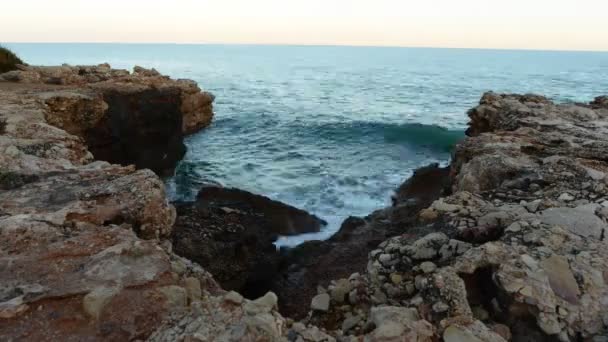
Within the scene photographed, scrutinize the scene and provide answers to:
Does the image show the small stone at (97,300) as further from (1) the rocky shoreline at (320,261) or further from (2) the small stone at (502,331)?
(2) the small stone at (502,331)

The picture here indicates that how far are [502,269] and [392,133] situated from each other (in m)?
23.0

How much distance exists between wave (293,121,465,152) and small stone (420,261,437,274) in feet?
65.5

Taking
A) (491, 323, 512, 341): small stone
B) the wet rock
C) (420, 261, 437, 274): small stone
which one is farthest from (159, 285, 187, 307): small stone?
the wet rock

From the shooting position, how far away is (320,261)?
34.6ft

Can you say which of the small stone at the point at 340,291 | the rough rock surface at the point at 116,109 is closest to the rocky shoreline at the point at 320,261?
the small stone at the point at 340,291

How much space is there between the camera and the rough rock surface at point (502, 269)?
14.2 feet

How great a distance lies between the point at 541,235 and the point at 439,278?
4.93 feet

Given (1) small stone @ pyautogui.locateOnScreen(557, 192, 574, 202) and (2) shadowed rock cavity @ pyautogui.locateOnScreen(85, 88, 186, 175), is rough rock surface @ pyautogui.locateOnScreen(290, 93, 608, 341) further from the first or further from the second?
(2) shadowed rock cavity @ pyautogui.locateOnScreen(85, 88, 186, 175)

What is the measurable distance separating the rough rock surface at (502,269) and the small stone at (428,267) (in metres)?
0.01

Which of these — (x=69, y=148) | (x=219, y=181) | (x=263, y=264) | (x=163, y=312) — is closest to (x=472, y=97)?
(x=219, y=181)

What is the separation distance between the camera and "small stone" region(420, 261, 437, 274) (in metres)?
5.05

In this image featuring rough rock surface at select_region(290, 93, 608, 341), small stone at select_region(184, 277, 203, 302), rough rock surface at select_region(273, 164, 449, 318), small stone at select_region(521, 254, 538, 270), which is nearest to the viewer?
rough rock surface at select_region(290, 93, 608, 341)

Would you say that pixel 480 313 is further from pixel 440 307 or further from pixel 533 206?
pixel 533 206

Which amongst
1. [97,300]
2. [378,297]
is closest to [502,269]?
[378,297]
